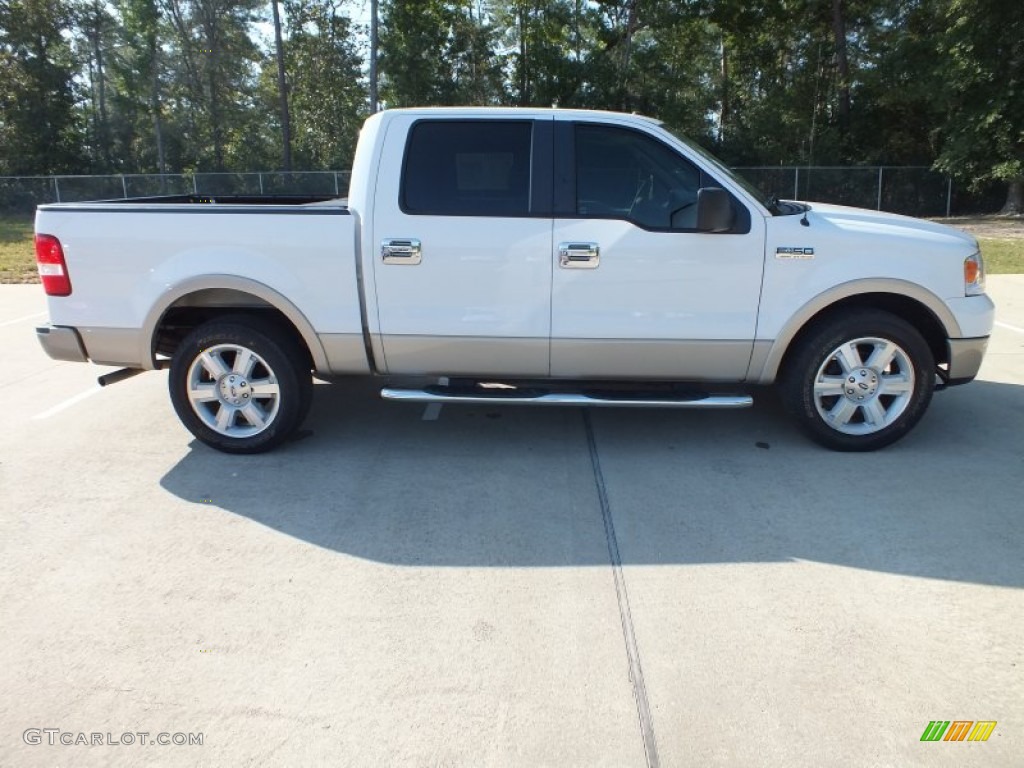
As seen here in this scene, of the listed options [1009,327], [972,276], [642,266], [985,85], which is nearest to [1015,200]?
[985,85]

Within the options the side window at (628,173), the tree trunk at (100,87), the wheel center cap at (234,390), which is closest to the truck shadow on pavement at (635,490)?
the wheel center cap at (234,390)

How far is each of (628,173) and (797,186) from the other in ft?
71.7

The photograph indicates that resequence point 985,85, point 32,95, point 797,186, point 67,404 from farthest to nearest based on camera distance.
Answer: point 32,95
point 797,186
point 985,85
point 67,404

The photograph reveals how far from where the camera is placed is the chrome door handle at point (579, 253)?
15.0 ft

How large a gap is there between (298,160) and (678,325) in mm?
31340

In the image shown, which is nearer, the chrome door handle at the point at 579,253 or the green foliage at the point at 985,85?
the chrome door handle at the point at 579,253

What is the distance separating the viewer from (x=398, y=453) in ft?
16.6

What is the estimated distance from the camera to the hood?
184 inches

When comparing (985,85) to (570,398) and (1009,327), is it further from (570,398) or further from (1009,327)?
(570,398)

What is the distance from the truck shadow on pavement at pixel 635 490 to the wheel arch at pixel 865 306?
59 cm

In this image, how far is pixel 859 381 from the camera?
480 centimetres

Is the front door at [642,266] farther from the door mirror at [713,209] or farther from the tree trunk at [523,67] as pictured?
the tree trunk at [523,67]

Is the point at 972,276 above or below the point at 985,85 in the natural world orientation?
below

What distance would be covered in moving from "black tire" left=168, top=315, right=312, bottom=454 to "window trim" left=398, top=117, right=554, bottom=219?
119 cm
